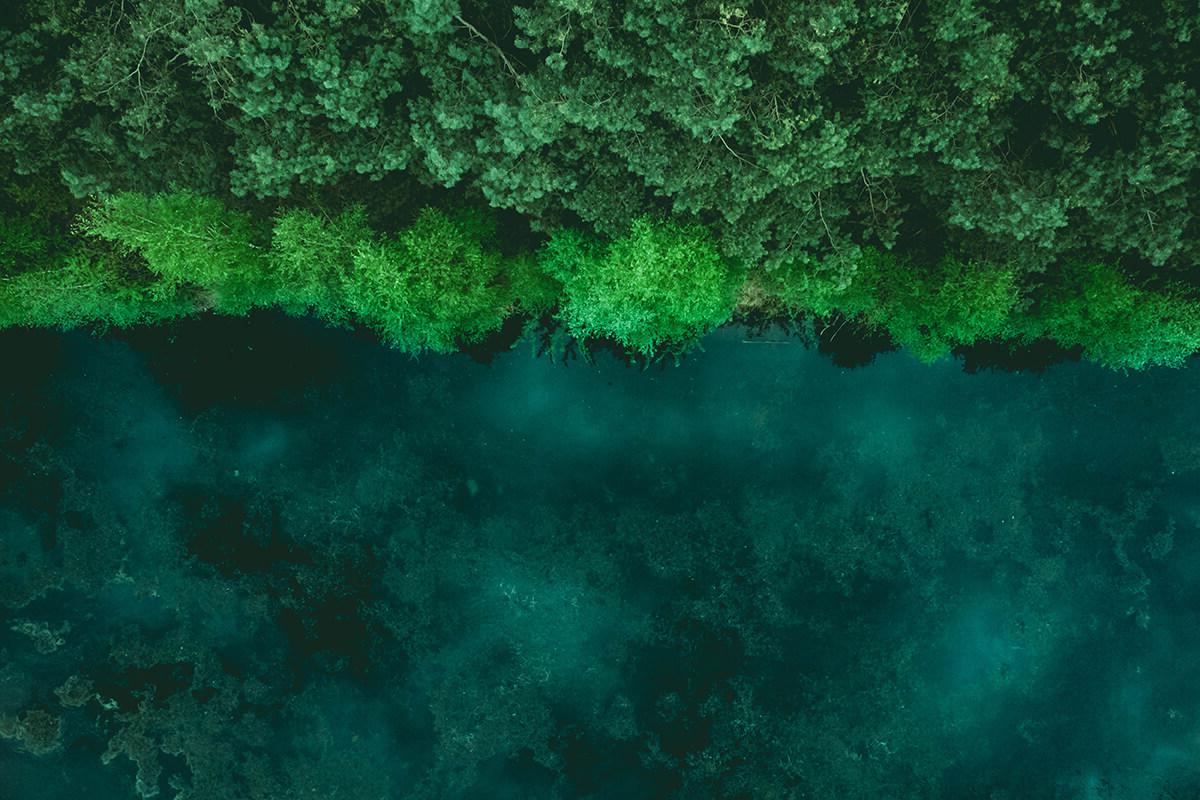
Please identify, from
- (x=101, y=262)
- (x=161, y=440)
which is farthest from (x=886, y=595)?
(x=101, y=262)

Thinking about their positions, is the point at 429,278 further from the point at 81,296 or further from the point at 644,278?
the point at 81,296

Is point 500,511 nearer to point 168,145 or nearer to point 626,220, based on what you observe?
point 626,220

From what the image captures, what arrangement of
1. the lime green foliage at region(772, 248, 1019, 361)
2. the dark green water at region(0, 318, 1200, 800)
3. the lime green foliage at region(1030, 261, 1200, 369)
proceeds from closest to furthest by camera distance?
1. the lime green foliage at region(1030, 261, 1200, 369)
2. the lime green foliage at region(772, 248, 1019, 361)
3. the dark green water at region(0, 318, 1200, 800)

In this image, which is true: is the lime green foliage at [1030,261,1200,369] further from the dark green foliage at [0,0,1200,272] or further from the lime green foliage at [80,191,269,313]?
the lime green foliage at [80,191,269,313]

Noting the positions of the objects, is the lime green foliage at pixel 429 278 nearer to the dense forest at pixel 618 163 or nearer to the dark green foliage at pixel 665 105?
the dense forest at pixel 618 163

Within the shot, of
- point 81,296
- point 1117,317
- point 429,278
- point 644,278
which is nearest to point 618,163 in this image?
point 644,278

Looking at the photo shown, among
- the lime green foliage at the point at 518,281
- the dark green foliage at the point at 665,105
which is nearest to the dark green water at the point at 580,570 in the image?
the lime green foliage at the point at 518,281

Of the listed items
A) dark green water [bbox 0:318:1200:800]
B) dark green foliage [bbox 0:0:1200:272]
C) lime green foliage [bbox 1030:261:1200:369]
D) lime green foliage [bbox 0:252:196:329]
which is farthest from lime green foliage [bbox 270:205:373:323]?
lime green foliage [bbox 1030:261:1200:369]
